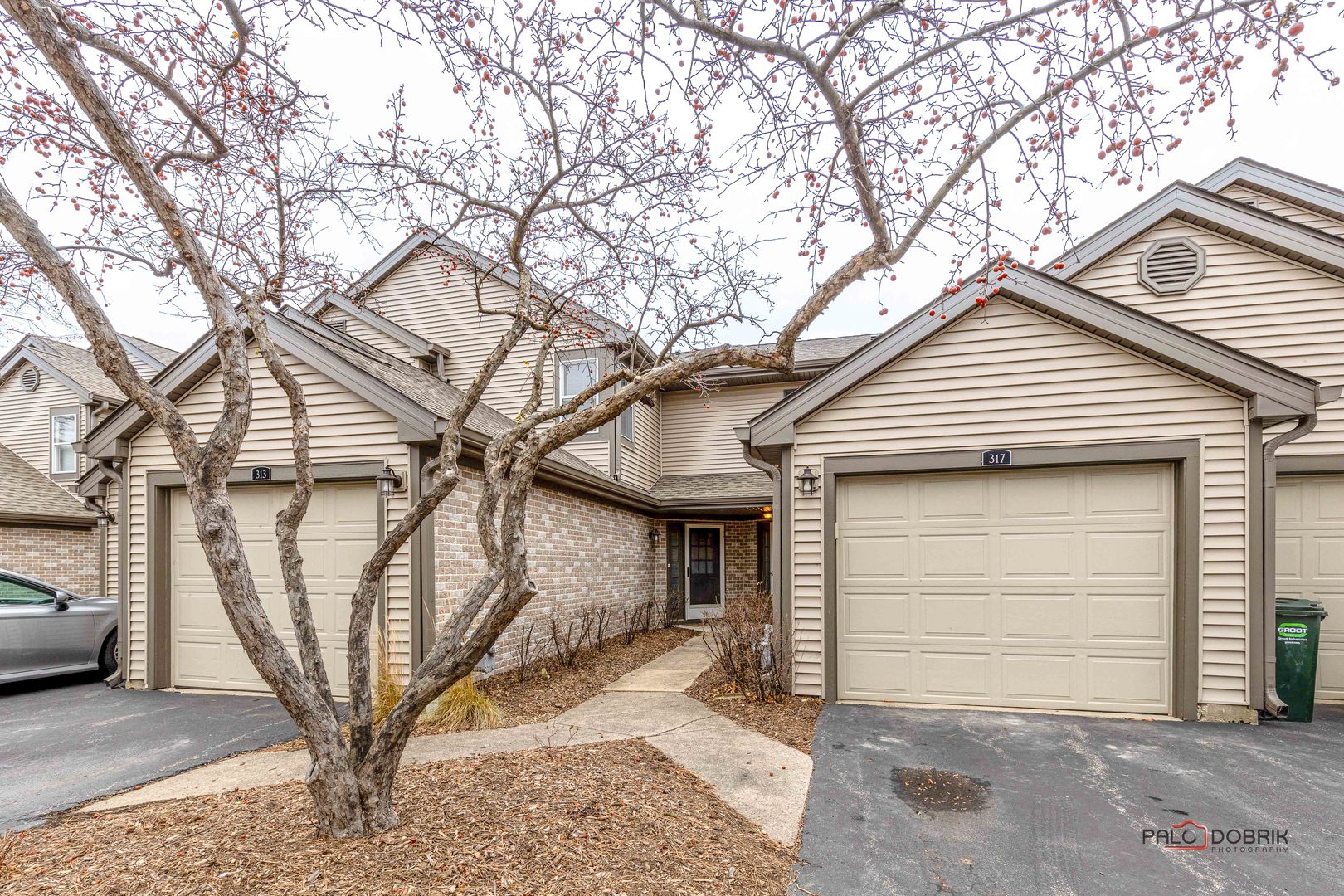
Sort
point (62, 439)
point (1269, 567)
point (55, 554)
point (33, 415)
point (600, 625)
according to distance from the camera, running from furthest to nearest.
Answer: point (33, 415) → point (62, 439) → point (55, 554) → point (600, 625) → point (1269, 567)

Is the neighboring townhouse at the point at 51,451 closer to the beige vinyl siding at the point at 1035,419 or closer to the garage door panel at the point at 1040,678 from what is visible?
the beige vinyl siding at the point at 1035,419

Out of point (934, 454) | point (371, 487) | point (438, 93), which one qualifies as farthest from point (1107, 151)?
point (371, 487)

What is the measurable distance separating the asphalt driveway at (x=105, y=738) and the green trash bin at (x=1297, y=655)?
876 centimetres

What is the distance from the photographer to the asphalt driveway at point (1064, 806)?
337 cm

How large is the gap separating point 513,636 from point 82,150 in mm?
6168

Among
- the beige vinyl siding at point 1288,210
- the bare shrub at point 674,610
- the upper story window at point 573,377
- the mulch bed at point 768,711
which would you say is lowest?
the bare shrub at point 674,610

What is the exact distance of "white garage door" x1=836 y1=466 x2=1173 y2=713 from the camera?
6242 millimetres

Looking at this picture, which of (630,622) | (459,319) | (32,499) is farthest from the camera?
(32,499)

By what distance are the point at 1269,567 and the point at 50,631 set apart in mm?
12881

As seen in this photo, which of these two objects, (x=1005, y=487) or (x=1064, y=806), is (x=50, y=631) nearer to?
(x=1064, y=806)

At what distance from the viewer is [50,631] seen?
7.96 metres

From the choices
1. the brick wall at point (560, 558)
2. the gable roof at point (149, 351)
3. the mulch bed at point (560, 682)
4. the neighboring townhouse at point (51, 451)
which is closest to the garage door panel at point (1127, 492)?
the mulch bed at point (560, 682)

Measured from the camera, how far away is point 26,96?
16.5ft

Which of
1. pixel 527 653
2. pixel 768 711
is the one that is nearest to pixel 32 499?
pixel 527 653
